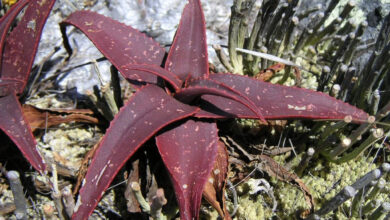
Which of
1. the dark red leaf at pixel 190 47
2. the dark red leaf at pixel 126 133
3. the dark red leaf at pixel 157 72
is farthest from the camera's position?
the dark red leaf at pixel 190 47

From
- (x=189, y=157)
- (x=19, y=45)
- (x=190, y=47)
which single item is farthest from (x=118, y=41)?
(x=189, y=157)

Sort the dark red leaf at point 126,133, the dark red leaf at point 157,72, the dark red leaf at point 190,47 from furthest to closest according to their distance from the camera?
1. the dark red leaf at point 190,47
2. the dark red leaf at point 157,72
3. the dark red leaf at point 126,133

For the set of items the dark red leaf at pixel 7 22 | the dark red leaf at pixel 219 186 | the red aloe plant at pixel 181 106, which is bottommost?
the dark red leaf at pixel 219 186

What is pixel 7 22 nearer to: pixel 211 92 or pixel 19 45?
pixel 19 45

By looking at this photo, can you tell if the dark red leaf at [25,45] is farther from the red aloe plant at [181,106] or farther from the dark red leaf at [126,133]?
the dark red leaf at [126,133]

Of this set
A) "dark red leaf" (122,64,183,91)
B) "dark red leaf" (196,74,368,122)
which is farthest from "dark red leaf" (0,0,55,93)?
"dark red leaf" (196,74,368,122)

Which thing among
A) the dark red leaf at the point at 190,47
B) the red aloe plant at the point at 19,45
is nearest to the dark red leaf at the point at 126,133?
the dark red leaf at the point at 190,47

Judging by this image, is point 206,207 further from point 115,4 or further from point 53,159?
point 115,4

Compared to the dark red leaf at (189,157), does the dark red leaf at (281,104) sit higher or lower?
higher

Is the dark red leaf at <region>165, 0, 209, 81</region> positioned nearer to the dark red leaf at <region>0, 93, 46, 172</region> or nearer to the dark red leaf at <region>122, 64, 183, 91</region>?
the dark red leaf at <region>122, 64, 183, 91</region>
